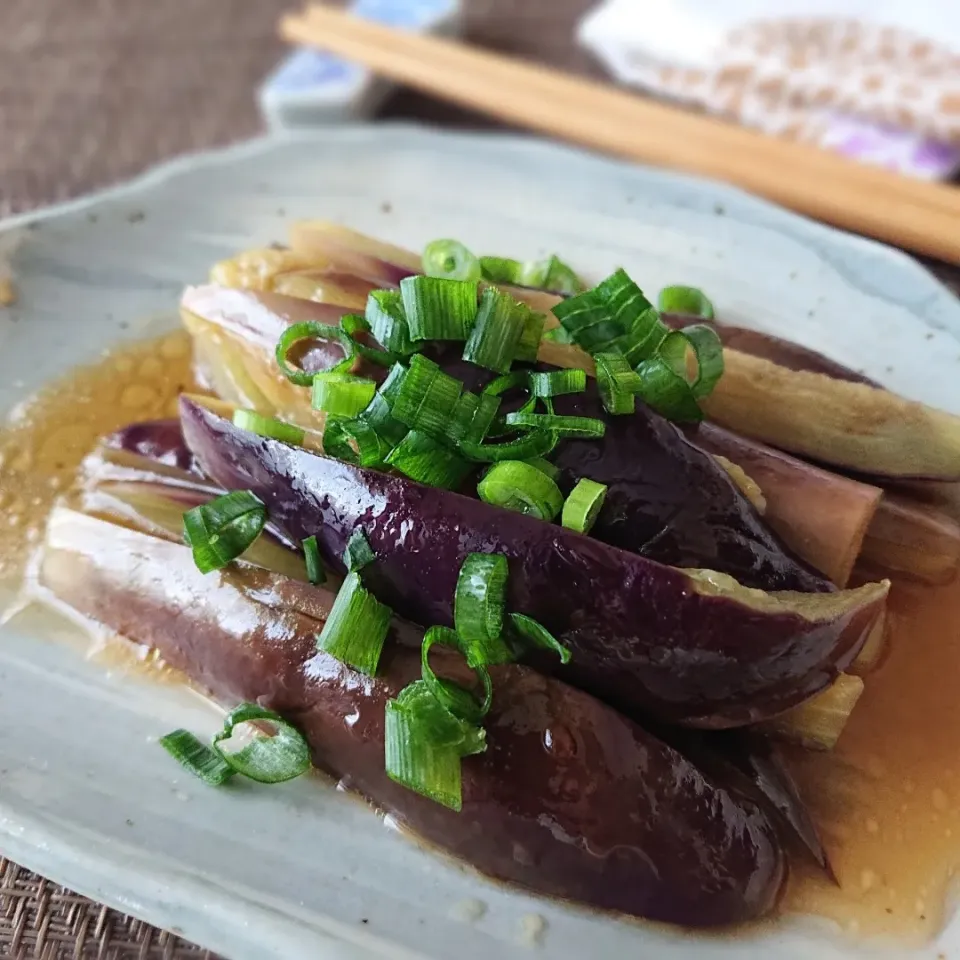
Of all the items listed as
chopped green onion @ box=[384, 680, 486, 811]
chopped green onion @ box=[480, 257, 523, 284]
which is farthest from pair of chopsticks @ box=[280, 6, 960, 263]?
chopped green onion @ box=[384, 680, 486, 811]

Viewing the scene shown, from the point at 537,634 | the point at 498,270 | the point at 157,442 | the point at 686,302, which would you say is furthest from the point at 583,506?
the point at 157,442

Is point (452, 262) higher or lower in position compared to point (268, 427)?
higher

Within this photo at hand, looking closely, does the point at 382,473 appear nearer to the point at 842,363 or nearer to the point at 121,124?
the point at 842,363

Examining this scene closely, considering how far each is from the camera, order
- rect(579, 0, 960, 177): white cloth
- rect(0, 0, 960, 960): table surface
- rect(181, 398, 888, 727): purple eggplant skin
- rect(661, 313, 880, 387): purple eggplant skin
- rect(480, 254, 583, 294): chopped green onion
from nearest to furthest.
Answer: rect(181, 398, 888, 727): purple eggplant skin → rect(661, 313, 880, 387): purple eggplant skin → rect(480, 254, 583, 294): chopped green onion → rect(579, 0, 960, 177): white cloth → rect(0, 0, 960, 960): table surface

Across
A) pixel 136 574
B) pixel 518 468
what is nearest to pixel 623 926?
pixel 518 468

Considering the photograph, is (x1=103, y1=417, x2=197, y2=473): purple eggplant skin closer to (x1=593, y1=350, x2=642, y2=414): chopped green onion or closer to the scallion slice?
the scallion slice

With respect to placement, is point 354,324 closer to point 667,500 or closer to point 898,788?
point 667,500

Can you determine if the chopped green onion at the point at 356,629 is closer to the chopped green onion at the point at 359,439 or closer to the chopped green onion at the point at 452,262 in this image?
the chopped green onion at the point at 359,439
